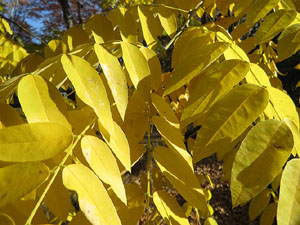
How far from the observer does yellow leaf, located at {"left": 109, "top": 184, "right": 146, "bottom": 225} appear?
69 cm

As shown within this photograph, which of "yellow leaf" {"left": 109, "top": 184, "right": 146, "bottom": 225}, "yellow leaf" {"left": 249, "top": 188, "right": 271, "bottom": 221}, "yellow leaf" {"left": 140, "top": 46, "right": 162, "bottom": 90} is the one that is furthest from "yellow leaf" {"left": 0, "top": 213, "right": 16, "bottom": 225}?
"yellow leaf" {"left": 249, "top": 188, "right": 271, "bottom": 221}

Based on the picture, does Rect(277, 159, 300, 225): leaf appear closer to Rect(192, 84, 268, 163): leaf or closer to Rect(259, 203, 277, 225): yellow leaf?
Rect(192, 84, 268, 163): leaf

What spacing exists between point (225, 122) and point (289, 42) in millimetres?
374

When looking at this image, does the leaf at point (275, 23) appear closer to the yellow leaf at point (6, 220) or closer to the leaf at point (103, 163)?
the leaf at point (103, 163)

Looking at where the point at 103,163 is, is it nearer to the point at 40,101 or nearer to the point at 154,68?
the point at 40,101

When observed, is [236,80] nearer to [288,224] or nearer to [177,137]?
[177,137]

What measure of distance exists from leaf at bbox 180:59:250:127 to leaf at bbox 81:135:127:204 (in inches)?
7.4

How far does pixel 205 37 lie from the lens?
0.81 metres

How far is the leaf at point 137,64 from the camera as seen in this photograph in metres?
0.71

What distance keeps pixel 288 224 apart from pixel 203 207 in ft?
0.77

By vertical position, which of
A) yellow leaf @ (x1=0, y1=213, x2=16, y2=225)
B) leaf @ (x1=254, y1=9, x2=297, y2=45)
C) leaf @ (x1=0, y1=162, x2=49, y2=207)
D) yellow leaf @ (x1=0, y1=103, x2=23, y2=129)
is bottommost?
yellow leaf @ (x1=0, y1=213, x2=16, y2=225)

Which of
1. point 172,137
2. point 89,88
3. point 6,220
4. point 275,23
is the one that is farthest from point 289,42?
point 6,220

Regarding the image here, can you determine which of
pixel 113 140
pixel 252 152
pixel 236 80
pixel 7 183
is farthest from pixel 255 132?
pixel 7 183

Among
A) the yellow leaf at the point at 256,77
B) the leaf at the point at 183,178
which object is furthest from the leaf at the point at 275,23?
the leaf at the point at 183,178
